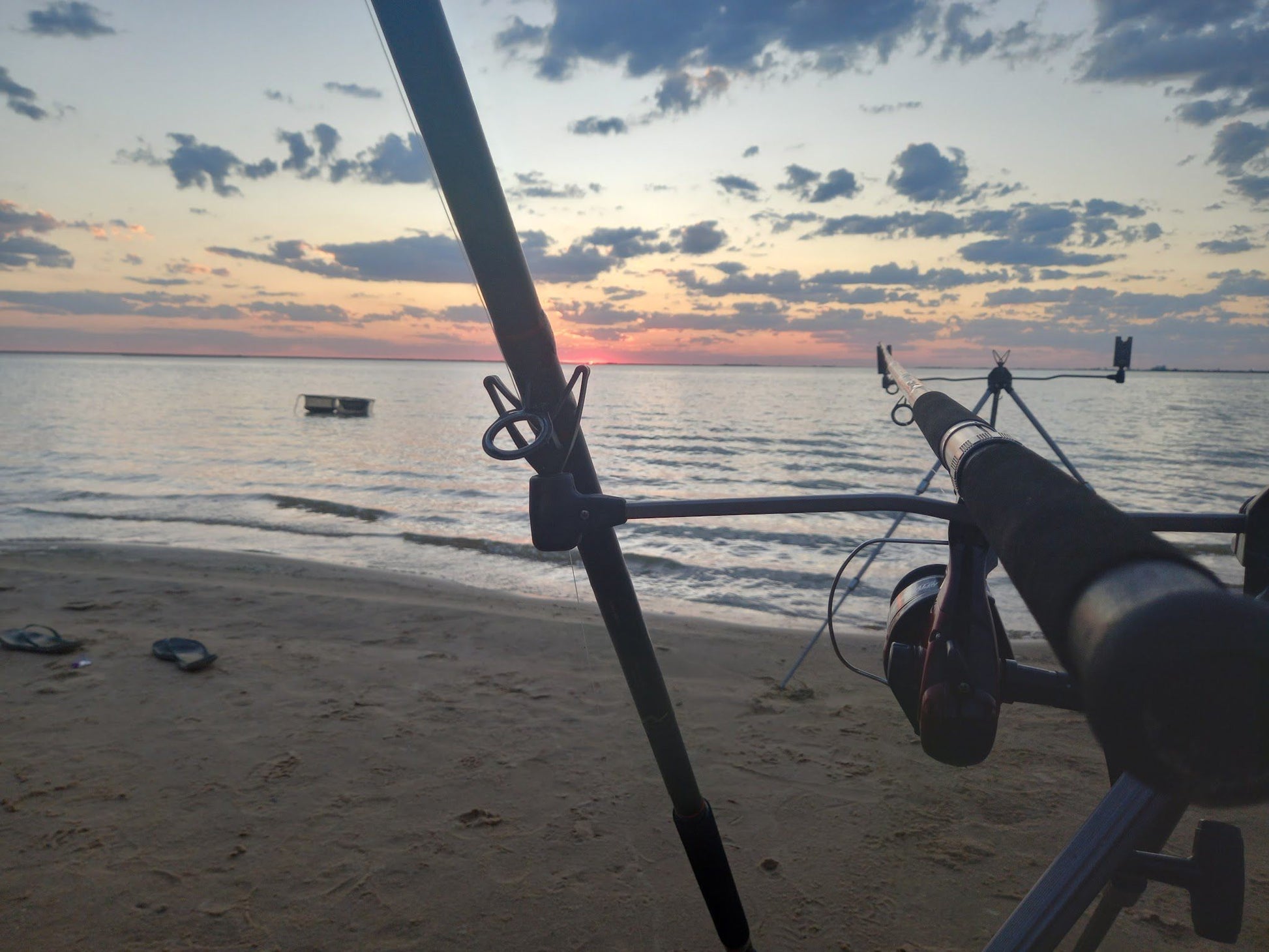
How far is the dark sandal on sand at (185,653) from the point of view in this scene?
5.71 metres

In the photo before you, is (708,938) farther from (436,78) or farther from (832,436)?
(832,436)

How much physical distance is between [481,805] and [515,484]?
16.3 metres

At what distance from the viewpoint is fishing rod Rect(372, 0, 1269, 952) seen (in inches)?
46.4

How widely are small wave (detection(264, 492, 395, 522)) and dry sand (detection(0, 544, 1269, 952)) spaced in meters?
8.98

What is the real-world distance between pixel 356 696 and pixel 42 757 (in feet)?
6.04

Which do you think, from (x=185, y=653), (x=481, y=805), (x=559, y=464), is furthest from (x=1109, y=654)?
(x=185, y=653)

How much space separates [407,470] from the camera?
22484 millimetres

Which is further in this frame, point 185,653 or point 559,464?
point 185,653

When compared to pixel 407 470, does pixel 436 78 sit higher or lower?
higher

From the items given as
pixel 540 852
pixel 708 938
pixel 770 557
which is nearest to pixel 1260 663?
pixel 708 938

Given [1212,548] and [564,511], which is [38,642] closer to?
[564,511]

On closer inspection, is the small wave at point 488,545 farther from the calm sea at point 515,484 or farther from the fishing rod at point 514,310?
the fishing rod at point 514,310

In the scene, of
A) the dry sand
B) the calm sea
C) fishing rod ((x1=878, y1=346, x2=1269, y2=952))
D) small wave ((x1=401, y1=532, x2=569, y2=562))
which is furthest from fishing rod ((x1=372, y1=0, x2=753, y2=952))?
small wave ((x1=401, y1=532, x2=569, y2=562))

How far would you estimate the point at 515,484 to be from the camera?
20234 millimetres
